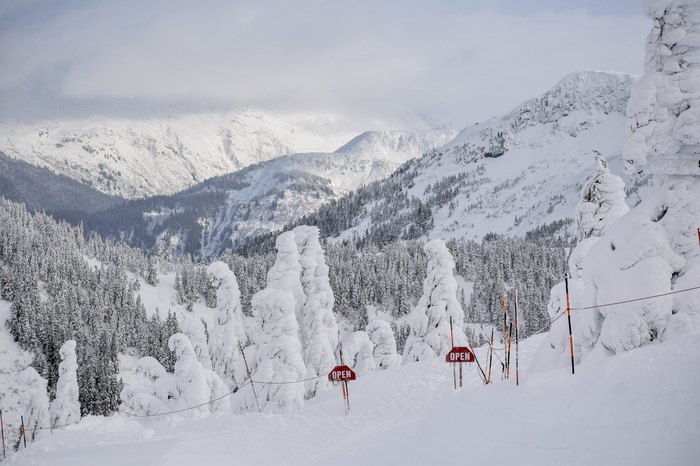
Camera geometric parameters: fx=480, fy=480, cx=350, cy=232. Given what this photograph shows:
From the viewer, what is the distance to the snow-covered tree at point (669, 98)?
11.1 m

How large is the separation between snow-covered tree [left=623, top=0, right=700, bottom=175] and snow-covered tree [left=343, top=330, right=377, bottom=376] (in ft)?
90.5

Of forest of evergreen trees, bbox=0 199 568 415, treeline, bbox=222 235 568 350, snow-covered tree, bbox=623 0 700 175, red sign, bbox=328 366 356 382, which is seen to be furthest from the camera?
treeline, bbox=222 235 568 350

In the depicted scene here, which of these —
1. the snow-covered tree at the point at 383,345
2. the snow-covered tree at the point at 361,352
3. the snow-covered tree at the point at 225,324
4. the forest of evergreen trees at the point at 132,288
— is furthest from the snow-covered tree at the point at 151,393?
the forest of evergreen trees at the point at 132,288

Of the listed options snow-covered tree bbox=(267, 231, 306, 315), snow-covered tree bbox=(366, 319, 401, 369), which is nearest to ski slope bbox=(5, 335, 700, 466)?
snow-covered tree bbox=(267, 231, 306, 315)

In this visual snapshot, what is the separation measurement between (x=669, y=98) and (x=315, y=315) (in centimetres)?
2890

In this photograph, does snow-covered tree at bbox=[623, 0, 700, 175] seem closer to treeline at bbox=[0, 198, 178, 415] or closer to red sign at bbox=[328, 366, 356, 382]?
red sign at bbox=[328, 366, 356, 382]

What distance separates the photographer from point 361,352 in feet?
123

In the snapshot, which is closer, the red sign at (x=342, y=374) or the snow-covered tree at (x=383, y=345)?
the red sign at (x=342, y=374)

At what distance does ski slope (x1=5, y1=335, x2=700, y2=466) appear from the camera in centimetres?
756

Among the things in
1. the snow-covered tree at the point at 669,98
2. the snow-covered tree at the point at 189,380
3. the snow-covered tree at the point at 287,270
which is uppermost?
the snow-covered tree at the point at 669,98

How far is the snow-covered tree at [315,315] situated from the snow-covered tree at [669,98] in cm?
2731

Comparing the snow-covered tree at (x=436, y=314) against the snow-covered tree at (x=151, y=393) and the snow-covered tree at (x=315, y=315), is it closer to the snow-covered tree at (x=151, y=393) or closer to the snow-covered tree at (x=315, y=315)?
the snow-covered tree at (x=315, y=315)

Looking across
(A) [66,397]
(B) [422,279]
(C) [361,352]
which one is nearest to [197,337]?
(A) [66,397]

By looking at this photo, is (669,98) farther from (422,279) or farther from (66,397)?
(422,279)
